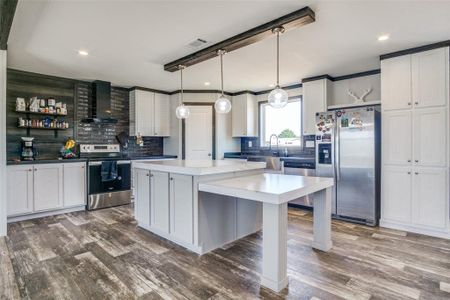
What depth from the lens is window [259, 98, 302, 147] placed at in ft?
17.9

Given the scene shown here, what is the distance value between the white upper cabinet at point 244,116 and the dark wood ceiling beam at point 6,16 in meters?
4.26

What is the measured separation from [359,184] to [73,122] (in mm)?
5247

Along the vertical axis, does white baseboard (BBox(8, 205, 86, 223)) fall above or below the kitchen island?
below

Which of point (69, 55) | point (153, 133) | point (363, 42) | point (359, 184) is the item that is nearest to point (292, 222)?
point (359, 184)

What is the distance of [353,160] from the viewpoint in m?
3.87

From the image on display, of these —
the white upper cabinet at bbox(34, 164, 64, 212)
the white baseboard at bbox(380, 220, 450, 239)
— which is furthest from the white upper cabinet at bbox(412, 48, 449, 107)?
the white upper cabinet at bbox(34, 164, 64, 212)

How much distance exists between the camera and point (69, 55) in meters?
3.59

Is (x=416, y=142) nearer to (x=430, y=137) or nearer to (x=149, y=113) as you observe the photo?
(x=430, y=137)

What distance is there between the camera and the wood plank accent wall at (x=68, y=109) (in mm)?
4297

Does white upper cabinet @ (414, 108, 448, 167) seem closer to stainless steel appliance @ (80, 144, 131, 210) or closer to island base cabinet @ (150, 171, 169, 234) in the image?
island base cabinet @ (150, 171, 169, 234)

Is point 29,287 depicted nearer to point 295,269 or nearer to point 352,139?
point 295,269

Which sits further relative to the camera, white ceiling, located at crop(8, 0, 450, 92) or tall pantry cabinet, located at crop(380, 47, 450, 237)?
tall pantry cabinet, located at crop(380, 47, 450, 237)

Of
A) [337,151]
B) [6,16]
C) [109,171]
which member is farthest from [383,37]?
[109,171]

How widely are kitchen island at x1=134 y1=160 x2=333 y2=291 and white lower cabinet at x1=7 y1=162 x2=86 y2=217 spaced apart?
1.65 meters
